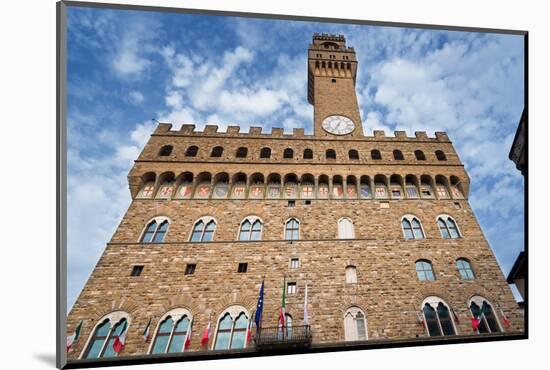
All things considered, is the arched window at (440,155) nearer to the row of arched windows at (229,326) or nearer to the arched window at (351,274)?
the row of arched windows at (229,326)

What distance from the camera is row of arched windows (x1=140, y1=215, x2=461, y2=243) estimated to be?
363 inches

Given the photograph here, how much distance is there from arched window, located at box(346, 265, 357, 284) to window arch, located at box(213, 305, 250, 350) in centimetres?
306

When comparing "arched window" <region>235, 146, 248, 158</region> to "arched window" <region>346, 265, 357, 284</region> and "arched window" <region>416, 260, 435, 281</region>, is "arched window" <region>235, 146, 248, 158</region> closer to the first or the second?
"arched window" <region>346, 265, 357, 284</region>

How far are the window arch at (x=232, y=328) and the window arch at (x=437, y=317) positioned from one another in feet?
15.6

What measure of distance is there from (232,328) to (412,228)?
6.72 m

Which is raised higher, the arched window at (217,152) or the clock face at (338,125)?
the clock face at (338,125)

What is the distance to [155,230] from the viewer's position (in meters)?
9.28

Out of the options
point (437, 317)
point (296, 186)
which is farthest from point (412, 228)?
point (296, 186)

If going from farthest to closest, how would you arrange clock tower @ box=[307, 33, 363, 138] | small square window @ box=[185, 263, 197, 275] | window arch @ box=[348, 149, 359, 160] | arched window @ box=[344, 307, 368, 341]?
1. clock tower @ box=[307, 33, 363, 138]
2. window arch @ box=[348, 149, 359, 160]
3. small square window @ box=[185, 263, 197, 275]
4. arched window @ box=[344, 307, 368, 341]

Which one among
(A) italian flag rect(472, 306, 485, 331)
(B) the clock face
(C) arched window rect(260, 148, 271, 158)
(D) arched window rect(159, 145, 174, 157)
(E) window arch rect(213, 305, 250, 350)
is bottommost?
(E) window arch rect(213, 305, 250, 350)

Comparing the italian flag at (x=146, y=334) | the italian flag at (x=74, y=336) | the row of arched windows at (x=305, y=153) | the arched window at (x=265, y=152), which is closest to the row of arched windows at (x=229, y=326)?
the italian flag at (x=146, y=334)

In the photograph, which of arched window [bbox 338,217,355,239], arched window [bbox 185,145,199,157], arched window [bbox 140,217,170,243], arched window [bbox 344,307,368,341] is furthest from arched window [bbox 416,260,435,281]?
arched window [bbox 185,145,199,157]

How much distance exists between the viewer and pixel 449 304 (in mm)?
7699

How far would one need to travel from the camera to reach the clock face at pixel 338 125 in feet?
43.3
